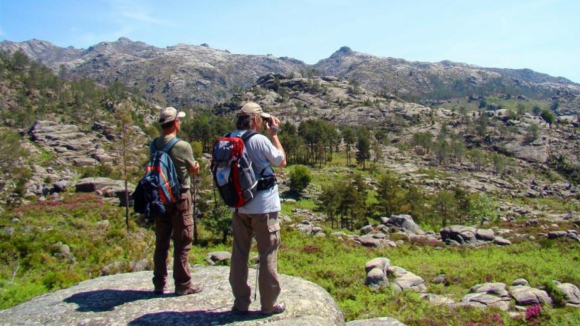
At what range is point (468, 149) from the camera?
117m

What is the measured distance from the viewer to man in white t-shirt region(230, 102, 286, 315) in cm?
497

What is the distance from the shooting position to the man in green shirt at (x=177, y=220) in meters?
5.80

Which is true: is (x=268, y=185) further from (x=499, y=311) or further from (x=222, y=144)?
(x=499, y=311)

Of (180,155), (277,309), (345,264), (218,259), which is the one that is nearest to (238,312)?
(277,309)

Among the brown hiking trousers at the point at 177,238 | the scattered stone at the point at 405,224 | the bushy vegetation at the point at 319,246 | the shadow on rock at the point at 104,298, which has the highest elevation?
the brown hiking trousers at the point at 177,238

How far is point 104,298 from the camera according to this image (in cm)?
602

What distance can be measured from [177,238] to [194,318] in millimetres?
1228

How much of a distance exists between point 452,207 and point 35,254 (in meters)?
50.7

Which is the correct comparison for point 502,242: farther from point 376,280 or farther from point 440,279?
point 376,280

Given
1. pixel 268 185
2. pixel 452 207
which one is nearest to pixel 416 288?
pixel 268 185

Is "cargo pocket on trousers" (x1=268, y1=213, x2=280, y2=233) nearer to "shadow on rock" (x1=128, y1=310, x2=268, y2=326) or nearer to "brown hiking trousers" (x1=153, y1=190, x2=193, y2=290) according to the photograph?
"shadow on rock" (x1=128, y1=310, x2=268, y2=326)

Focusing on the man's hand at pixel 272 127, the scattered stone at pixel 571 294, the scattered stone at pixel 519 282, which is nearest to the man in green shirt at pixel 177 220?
the man's hand at pixel 272 127

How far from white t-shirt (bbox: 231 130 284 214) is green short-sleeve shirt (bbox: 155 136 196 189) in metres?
1.30

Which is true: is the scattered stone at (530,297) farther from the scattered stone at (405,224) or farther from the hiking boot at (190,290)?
the scattered stone at (405,224)
